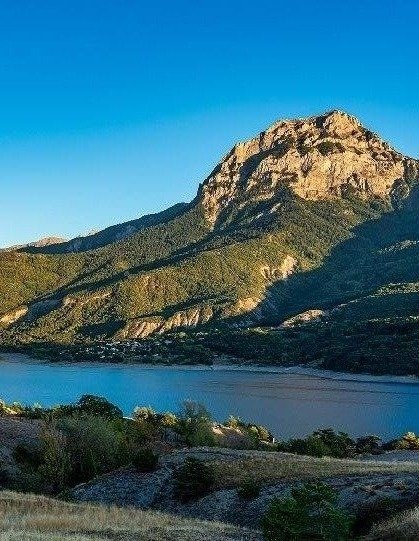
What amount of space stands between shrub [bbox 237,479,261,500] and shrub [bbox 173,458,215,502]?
2.39m

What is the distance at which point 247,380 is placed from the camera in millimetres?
175125

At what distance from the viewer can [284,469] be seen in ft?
109

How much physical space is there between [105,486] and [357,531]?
20188 mm

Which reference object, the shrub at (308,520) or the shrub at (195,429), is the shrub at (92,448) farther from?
the shrub at (308,520)

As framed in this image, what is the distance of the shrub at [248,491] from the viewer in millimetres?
28936

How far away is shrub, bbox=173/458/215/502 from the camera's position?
3203cm

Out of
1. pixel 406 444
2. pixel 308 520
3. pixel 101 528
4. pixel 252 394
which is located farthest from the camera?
pixel 252 394

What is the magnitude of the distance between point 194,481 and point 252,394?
114 meters

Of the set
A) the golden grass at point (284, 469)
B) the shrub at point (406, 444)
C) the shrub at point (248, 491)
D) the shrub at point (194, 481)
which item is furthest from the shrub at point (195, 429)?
the shrub at point (248, 491)

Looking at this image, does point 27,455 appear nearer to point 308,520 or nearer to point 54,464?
point 54,464

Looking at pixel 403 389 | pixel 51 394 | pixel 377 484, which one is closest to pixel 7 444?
pixel 377 484

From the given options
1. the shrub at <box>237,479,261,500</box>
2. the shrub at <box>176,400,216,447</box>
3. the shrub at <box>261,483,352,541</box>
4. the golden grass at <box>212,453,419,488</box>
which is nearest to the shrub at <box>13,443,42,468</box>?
the shrub at <box>176,400,216,447</box>

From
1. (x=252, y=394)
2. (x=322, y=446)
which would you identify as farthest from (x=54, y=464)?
(x=252, y=394)

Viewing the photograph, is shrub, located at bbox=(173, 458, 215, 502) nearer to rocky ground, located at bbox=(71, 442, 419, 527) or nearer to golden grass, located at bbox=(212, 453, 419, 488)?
rocky ground, located at bbox=(71, 442, 419, 527)
